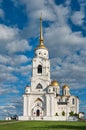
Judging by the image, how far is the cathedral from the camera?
80375 mm

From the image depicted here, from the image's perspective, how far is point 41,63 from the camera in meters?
86.4

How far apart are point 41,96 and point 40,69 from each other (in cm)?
827

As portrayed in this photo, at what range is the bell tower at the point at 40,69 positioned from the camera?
8445cm

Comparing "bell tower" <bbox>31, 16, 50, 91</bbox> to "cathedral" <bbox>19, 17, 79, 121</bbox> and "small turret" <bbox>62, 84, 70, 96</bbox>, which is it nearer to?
"cathedral" <bbox>19, 17, 79, 121</bbox>

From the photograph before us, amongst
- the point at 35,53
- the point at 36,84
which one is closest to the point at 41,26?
the point at 35,53

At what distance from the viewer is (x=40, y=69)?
286ft

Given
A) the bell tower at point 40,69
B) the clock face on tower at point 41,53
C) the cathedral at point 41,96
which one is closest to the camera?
the cathedral at point 41,96

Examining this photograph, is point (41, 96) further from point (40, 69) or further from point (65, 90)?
point (65, 90)

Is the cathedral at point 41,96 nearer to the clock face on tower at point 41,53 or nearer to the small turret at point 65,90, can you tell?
the clock face on tower at point 41,53

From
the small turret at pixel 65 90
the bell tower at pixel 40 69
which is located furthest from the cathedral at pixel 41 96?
the small turret at pixel 65 90

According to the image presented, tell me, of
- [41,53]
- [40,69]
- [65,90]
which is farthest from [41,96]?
[65,90]

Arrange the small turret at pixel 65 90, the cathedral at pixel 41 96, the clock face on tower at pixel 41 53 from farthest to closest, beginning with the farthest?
the small turret at pixel 65 90 → the clock face on tower at pixel 41 53 → the cathedral at pixel 41 96

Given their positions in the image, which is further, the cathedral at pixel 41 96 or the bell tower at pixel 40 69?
the bell tower at pixel 40 69

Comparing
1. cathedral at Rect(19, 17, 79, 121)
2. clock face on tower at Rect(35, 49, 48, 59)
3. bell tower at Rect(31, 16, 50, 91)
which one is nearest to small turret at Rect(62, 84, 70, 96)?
cathedral at Rect(19, 17, 79, 121)
